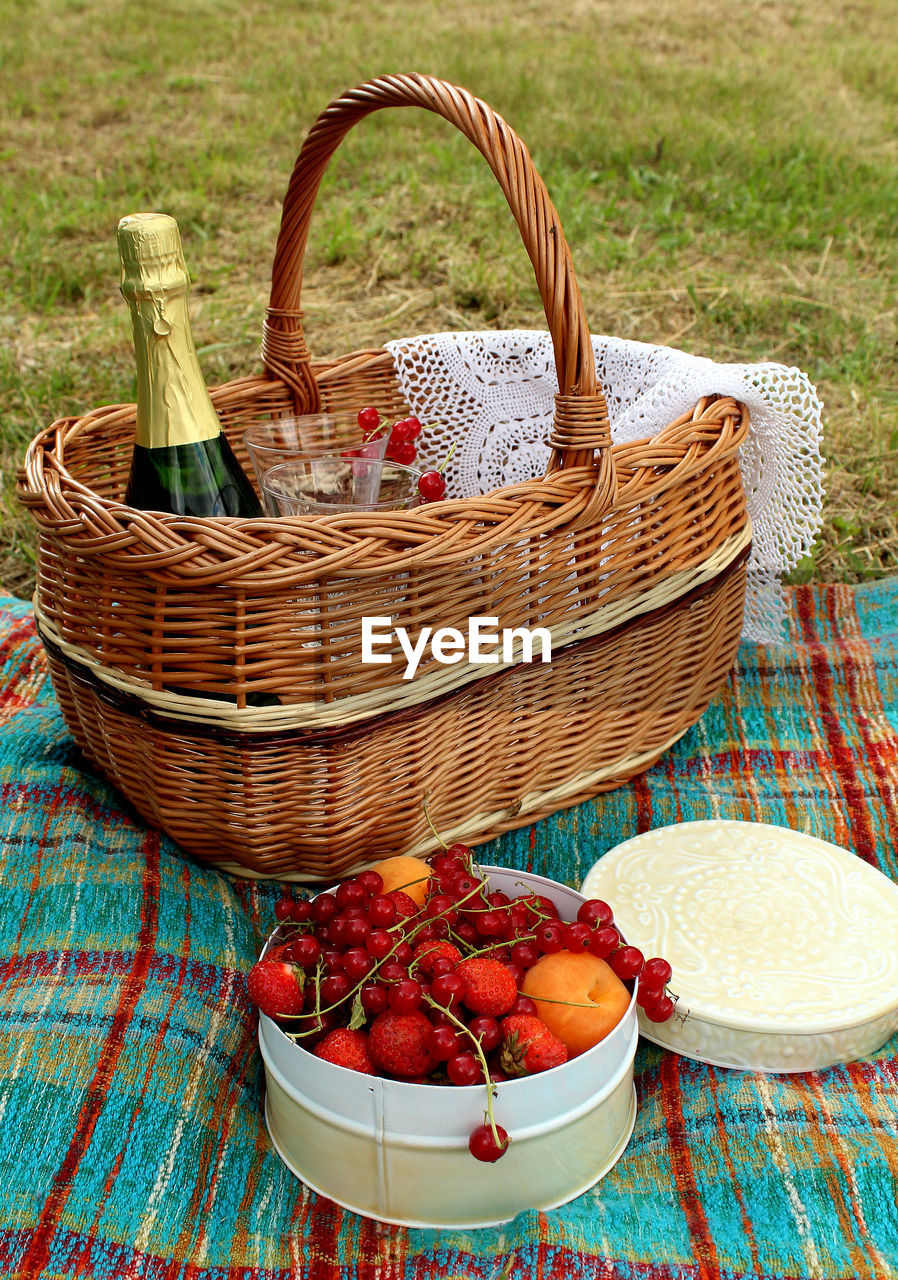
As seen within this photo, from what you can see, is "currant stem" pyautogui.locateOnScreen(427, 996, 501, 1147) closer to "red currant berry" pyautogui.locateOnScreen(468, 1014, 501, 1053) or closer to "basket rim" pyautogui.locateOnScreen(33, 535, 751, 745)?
"red currant berry" pyautogui.locateOnScreen(468, 1014, 501, 1053)

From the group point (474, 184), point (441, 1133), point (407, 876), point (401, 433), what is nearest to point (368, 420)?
point (401, 433)

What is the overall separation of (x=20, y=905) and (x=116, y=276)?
2.01m

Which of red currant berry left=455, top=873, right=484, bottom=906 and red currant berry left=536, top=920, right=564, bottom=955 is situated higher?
red currant berry left=455, top=873, right=484, bottom=906

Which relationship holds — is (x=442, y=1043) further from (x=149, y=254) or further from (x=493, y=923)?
(x=149, y=254)

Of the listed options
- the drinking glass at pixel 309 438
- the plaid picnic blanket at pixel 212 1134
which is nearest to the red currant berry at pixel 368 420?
the drinking glass at pixel 309 438

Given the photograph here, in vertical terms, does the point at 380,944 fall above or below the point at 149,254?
below

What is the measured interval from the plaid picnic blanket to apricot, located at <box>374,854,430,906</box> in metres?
0.14

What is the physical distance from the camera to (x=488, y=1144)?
2.16ft

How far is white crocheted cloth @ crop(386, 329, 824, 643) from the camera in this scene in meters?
1.18

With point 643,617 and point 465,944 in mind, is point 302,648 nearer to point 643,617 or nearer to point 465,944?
point 465,944

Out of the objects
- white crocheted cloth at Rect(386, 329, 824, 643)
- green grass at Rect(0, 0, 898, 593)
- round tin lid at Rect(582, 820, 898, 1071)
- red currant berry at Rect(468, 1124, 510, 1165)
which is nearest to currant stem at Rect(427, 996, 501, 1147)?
red currant berry at Rect(468, 1124, 510, 1165)

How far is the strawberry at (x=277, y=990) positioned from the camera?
721mm

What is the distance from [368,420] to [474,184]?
6.13ft

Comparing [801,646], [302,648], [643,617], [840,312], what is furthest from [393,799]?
[840,312]
